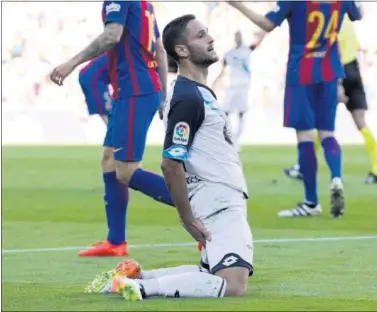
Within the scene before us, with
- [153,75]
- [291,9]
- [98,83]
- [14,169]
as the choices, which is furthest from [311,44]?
[14,169]

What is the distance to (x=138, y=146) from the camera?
24.8 feet

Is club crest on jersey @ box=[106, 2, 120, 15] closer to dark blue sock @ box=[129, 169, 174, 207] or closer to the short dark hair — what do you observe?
dark blue sock @ box=[129, 169, 174, 207]

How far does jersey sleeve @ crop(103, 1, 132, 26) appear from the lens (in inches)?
293

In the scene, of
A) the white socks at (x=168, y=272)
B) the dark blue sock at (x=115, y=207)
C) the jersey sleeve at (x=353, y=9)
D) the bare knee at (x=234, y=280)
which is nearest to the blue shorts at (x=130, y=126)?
the dark blue sock at (x=115, y=207)

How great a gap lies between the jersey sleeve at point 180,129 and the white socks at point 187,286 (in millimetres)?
→ 515

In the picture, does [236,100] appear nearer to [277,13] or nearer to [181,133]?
[277,13]

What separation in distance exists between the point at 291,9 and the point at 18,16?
1848cm

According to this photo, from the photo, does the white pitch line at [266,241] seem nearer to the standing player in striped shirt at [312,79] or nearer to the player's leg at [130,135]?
the player's leg at [130,135]

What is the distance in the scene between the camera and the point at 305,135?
32.7 feet

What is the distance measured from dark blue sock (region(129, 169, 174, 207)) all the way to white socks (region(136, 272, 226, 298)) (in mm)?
1702

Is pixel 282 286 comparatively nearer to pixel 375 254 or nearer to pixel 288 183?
pixel 375 254

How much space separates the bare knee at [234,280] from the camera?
5375mm

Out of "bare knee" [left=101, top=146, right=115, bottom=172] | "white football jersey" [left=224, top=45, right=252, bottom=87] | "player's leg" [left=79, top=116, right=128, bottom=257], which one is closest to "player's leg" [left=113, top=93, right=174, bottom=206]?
"player's leg" [left=79, top=116, right=128, bottom=257]

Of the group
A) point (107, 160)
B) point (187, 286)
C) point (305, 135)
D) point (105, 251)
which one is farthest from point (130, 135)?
point (305, 135)
